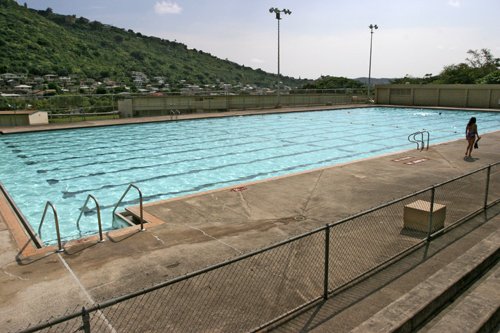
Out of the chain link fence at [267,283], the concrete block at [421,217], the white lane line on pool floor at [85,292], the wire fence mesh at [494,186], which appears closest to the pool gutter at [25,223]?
the white lane line on pool floor at [85,292]

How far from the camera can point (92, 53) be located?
107 metres

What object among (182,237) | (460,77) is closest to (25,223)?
(182,237)

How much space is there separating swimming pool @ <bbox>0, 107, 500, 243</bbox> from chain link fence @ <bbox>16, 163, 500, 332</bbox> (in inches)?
208

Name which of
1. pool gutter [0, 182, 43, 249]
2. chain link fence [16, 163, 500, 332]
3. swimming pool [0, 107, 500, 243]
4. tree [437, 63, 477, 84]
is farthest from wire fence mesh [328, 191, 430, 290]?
tree [437, 63, 477, 84]

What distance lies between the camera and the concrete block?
6.68 metres

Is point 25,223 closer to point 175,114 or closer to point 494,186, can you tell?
point 494,186

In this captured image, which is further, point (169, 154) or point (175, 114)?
point (175, 114)

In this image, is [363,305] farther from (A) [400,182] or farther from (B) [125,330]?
(A) [400,182]

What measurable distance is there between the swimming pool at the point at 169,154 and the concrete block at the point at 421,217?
6795 millimetres

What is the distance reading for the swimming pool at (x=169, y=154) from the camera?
40.1ft

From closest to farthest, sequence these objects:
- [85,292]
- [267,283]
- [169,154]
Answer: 1. [85,292]
2. [267,283]
3. [169,154]

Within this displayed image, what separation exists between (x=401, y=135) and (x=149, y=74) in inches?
4087

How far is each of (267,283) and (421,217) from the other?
3190 mm

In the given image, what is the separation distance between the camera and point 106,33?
135 metres
